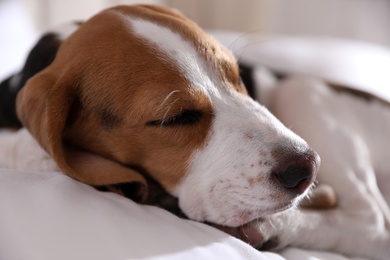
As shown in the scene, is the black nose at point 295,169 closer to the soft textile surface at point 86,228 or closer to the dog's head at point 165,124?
the dog's head at point 165,124

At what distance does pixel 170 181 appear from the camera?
60.9 inches

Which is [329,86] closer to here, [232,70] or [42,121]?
[232,70]

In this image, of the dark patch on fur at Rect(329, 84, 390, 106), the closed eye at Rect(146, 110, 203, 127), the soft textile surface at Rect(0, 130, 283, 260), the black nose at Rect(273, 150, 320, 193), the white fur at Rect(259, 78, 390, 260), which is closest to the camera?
the soft textile surface at Rect(0, 130, 283, 260)

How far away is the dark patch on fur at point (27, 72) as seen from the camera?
6.03 ft

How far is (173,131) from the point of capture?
1504 mm

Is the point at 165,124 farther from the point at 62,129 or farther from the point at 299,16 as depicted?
the point at 299,16

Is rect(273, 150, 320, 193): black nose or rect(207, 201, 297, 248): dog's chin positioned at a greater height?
rect(273, 150, 320, 193): black nose

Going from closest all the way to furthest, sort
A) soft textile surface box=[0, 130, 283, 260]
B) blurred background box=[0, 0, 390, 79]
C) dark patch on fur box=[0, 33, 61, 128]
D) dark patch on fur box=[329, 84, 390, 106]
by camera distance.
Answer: soft textile surface box=[0, 130, 283, 260]
dark patch on fur box=[0, 33, 61, 128]
dark patch on fur box=[329, 84, 390, 106]
blurred background box=[0, 0, 390, 79]

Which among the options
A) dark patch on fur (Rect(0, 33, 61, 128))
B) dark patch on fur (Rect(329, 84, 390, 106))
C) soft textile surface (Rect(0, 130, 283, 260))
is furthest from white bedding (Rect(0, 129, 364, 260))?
dark patch on fur (Rect(329, 84, 390, 106))

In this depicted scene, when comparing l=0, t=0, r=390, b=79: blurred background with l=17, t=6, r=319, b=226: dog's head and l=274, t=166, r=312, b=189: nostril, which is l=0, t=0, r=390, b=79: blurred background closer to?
l=17, t=6, r=319, b=226: dog's head

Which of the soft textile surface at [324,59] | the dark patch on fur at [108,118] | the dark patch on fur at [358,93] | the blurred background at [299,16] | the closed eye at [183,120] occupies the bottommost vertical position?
the blurred background at [299,16]

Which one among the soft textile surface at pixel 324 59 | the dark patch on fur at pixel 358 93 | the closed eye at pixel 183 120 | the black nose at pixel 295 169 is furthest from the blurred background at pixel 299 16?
the black nose at pixel 295 169

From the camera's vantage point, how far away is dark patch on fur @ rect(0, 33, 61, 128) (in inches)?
72.4

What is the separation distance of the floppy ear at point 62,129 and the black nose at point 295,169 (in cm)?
36
